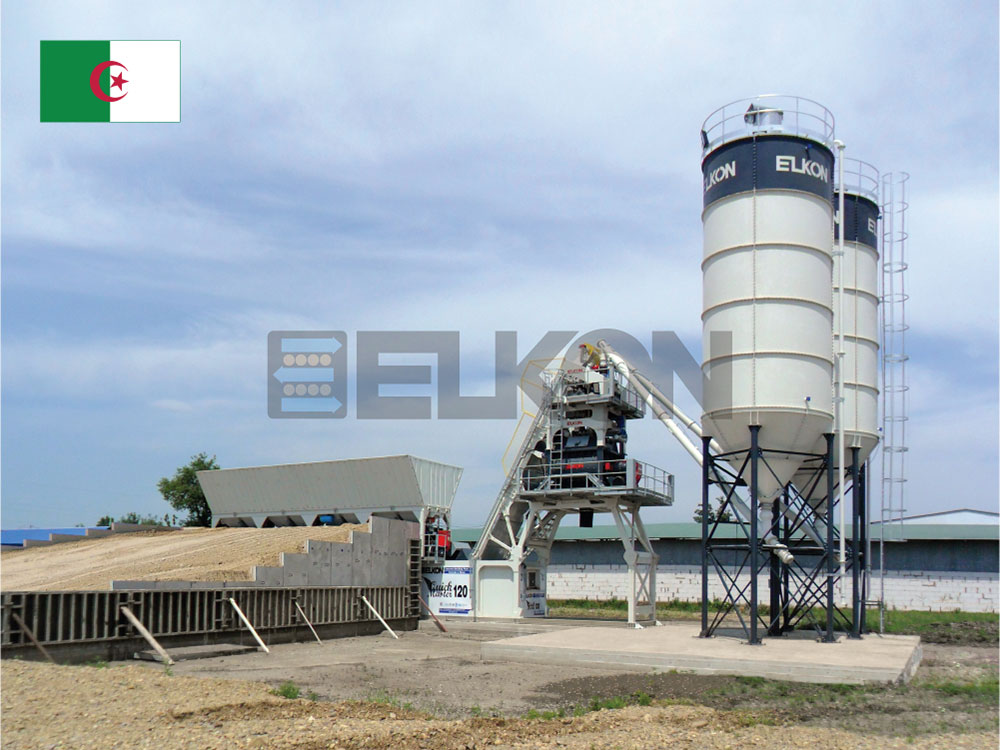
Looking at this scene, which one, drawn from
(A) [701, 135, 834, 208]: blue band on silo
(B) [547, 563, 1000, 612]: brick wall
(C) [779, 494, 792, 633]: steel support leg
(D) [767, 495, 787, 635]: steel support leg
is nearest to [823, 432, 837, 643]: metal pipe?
(D) [767, 495, 787, 635]: steel support leg

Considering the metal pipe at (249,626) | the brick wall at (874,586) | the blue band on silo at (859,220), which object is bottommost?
the brick wall at (874,586)

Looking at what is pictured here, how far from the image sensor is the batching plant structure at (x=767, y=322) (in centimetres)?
2294

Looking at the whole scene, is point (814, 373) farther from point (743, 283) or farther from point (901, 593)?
point (901, 593)

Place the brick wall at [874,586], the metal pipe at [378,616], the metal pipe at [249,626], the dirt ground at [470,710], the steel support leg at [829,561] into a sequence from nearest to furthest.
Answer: the dirt ground at [470,710]
the steel support leg at [829,561]
the metal pipe at [249,626]
the metal pipe at [378,616]
the brick wall at [874,586]

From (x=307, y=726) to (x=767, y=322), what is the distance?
53.0 feet

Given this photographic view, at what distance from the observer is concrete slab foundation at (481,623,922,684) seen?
17359 mm

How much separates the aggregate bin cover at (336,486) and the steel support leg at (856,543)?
55.8 feet

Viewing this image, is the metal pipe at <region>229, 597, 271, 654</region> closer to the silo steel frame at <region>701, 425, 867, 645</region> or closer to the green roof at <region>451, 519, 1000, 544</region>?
the silo steel frame at <region>701, 425, 867, 645</region>

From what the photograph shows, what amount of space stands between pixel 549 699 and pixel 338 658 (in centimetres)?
833

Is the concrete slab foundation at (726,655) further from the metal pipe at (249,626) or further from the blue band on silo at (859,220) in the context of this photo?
the blue band on silo at (859,220)

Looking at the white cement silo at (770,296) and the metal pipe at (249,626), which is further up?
the white cement silo at (770,296)

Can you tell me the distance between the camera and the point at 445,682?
1742 cm

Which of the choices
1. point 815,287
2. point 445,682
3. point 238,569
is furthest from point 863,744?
point 238,569

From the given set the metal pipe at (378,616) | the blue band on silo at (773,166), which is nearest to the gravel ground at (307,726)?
the blue band on silo at (773,166)
